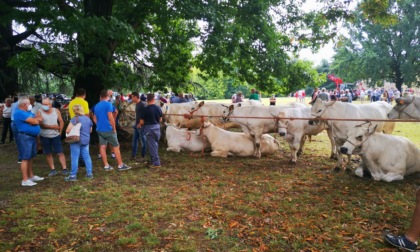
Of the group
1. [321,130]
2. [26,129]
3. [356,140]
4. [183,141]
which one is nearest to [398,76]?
[321,130]

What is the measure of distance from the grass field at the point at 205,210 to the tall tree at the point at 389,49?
40.0 meters

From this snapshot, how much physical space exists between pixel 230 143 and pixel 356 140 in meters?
4.33

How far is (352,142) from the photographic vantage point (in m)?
6.86

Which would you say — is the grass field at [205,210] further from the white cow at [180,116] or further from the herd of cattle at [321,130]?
the white cow at [180,116]

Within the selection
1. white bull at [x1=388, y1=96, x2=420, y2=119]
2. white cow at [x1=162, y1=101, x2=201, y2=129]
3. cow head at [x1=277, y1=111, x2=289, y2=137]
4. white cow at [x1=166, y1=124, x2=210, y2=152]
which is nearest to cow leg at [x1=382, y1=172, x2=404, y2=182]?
white bull at [x1=388, y1=96, x2=420, y2=119]

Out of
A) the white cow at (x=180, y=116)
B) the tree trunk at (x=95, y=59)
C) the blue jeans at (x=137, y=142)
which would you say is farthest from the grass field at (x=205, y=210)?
the white cow at (x=180, y=116)

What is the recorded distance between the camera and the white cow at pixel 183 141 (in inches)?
434

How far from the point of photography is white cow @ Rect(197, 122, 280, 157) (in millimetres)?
10281

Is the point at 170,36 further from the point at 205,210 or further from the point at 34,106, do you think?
the point at 205,210

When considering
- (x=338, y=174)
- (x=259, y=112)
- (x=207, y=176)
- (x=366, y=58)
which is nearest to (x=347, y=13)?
(x=259, y=112)

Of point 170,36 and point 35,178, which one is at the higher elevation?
point 170,36

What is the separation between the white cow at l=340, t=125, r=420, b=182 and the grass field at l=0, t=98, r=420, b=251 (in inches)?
11.6

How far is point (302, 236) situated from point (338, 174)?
3.82 m

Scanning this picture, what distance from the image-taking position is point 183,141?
36.5 feet
